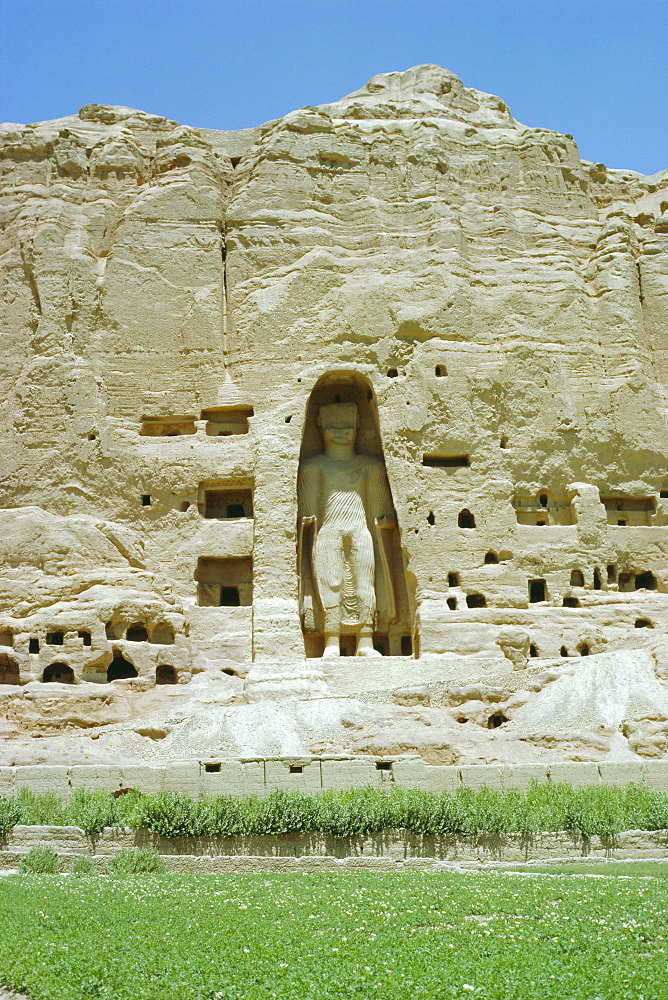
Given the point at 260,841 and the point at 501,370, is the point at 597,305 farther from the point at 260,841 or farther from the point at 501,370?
the point at 260,841

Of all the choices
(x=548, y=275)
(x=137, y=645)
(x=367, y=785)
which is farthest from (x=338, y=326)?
(x=367, y=785)

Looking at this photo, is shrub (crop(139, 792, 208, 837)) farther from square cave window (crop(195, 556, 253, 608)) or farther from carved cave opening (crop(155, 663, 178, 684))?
square cave window (crop(195, 556, 253, 608))

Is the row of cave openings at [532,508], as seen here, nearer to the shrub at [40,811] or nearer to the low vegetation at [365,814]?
the low vegetation at [365,814]

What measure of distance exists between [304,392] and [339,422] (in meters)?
2.04

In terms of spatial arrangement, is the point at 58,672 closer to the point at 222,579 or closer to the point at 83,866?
the point at 222,579

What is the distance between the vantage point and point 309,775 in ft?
68.6

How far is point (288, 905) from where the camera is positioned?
13.1 m

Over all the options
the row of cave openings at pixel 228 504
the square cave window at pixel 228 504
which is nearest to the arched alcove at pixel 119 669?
the row of cave openings at pixel 228 504

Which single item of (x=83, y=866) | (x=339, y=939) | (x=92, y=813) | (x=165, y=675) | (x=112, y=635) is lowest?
(x=83, y=866)

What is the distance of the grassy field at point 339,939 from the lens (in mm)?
9945

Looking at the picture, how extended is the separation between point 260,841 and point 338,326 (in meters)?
18.2

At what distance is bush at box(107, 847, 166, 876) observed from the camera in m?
17.1

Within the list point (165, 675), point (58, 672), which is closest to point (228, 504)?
point (165, 675)

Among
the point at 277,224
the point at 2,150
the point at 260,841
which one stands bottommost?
the point at 260,841
